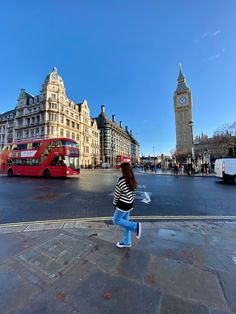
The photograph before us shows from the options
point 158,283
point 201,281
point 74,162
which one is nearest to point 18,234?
point 158,283

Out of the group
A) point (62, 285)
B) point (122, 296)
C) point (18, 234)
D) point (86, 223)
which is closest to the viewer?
point (122, 296)

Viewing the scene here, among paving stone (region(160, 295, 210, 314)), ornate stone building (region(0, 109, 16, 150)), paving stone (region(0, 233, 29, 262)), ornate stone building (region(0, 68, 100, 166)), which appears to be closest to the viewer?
paving stone (region(160, 295, 210, 314))

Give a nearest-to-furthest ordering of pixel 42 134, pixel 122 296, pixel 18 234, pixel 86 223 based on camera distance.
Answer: pixel 122 296
pixel 18 234
pixel 86 223
pixel 42 134

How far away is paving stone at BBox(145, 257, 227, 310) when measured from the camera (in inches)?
71.4

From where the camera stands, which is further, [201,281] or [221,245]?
[221,245]

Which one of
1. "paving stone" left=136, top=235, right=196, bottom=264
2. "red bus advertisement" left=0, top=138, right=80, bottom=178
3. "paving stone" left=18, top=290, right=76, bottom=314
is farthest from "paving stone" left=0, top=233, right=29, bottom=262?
"red bus advertisement" left=0, top=138, right=80, bottom=178

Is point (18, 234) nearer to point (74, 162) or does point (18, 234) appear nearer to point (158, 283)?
point (158, 283)

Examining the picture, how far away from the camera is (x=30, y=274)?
7.41 ft

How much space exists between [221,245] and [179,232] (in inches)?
35.0

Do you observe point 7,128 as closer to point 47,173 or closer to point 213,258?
point 47,173

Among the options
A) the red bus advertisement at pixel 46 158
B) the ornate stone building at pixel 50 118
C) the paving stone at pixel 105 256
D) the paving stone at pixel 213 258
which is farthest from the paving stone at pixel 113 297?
the ornate stone building at pixel 50 118

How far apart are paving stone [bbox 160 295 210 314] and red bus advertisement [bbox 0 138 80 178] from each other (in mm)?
16486

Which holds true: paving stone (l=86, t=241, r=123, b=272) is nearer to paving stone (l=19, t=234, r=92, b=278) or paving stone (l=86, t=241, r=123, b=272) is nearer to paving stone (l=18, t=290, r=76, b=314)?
paving stone (l=19, t=234, r=92, b=278)

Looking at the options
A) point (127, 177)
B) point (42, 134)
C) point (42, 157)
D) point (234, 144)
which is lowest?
point (127, 177)
